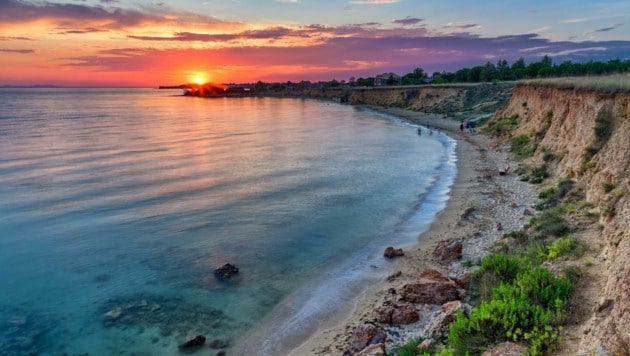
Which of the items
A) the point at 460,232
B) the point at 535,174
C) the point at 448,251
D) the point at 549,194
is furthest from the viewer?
the point at 535,174

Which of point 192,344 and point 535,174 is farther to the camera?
point 535,174

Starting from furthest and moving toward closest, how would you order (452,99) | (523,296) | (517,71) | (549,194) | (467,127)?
(517,71), (452,99), (467,127), (549,194), (523,296)

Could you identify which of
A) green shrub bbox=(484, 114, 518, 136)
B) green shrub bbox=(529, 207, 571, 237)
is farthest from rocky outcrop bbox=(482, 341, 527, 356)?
green shrub bbox=(484, 114, 518, 136)

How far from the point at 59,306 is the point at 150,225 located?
9.36m


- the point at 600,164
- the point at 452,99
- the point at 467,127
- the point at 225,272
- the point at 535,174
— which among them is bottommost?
the point at 225,272

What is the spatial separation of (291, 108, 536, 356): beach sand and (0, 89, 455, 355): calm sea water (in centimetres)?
Answer: 85

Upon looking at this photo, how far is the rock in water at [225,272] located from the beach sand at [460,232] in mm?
5878

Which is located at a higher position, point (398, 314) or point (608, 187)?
point (608, 187)

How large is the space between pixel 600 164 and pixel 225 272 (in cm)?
1903

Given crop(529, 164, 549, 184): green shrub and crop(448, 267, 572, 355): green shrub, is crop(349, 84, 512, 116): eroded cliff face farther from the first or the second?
crop(448, 267, 572, 355): green shrub

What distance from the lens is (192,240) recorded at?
77.6ft

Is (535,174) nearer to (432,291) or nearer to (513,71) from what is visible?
(432,291)

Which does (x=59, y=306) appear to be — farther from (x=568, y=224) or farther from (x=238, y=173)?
(x=238, y=173)

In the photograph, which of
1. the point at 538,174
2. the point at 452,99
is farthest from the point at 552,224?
the point at 452,99
